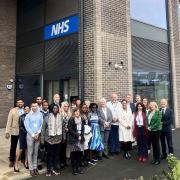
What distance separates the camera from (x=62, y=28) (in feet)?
32.1

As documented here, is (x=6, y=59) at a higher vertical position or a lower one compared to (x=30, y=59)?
higher

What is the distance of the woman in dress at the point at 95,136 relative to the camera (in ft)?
22.4

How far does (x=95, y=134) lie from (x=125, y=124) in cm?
100

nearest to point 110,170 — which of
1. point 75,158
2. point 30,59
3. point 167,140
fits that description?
point 75,158

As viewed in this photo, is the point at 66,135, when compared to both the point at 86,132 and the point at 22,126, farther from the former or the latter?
the point at 22,126

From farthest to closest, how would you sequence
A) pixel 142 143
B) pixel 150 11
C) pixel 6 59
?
pixel 6 59, pixel 150 11, pixel 142 143

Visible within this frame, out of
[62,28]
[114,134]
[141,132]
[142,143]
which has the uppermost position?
[62,28]

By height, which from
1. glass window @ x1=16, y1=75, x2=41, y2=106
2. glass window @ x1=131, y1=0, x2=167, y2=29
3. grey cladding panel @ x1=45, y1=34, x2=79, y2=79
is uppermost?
glass window @ x1=131, y1=0, x2=167, y2=29

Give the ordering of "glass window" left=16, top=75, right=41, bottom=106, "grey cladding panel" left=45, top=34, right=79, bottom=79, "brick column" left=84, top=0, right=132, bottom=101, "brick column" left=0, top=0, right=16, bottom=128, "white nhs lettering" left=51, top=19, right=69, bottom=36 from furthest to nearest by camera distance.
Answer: "brick column" left=0, top=0, right=16, bottom=128
"glass window" left=16, top=75, right=41, bottom=106
"white nhs lettering" left=51, top=19, right=69, bottom=36
"grey cladding panel" left=45, top=34, right=79, bottom=79
"brick column" left=84, top=0, right=132, bottom=101

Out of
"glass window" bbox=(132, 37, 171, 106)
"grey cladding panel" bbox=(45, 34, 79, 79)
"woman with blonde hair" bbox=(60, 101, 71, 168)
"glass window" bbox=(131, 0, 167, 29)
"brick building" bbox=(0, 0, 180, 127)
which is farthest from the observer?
"glass window" bbox=(131, 0, 167, 29)

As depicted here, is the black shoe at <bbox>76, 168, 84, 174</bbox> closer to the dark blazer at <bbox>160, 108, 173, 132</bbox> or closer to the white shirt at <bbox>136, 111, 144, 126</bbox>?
the white shirt at <bbox>136, 111, 144, 126</bbox>

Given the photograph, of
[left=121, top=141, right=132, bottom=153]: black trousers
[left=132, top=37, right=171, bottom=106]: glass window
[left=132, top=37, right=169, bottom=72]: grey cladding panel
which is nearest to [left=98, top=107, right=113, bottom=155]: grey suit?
[left=121, top=141, right=132, bottom=153]: black trousers

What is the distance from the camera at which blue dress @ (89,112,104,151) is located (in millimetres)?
6809

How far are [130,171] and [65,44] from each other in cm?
524
